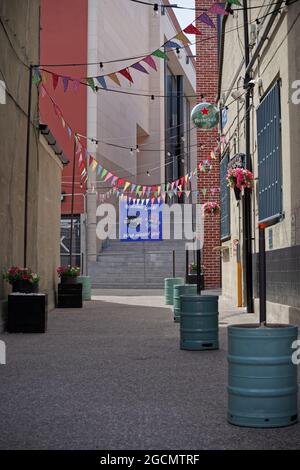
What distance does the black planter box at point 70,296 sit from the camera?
1797cm

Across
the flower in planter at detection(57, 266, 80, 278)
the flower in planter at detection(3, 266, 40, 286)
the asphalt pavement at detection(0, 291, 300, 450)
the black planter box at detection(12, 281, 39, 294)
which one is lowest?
the asphalt pavement at detection(0, 291, 300, 450)

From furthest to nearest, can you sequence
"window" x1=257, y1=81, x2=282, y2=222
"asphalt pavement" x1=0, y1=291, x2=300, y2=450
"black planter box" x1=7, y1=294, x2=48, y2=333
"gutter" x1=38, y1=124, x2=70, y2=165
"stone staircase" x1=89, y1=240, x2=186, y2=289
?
"stone staircase" x1=89, y1=240, x2=186, y2=289
"gutter" x1=38, y1=124, x2=70, y2=165
"black planter box" x1=7, y1=294, x2=48, y2=333
"window" x1=257, y1=81, x2=282, y2=222
"asphalt pavement" x1=0, y1=291, x2=300, y2=450

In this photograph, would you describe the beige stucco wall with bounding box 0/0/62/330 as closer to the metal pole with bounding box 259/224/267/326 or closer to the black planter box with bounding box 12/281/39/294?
the black planter box with bounding box 12/281/39/294

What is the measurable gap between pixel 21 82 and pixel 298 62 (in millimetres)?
6236

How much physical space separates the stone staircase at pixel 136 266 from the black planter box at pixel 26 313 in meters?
16.3

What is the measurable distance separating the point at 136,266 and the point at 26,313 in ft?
58.9

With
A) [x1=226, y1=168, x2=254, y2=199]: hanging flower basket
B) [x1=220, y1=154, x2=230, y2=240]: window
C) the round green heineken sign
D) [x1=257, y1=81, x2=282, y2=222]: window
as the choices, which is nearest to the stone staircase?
[x1=220, y1=154, x2=230, y2=240]: window

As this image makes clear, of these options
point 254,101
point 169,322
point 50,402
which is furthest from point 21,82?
point 50,402

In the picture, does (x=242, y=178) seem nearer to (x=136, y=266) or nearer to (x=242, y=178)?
(x=242, y=178)

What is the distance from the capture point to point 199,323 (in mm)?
Result: 8984

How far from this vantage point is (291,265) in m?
10.2

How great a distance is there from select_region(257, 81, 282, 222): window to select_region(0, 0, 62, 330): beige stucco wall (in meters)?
4.75

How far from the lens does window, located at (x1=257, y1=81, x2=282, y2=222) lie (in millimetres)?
11133
